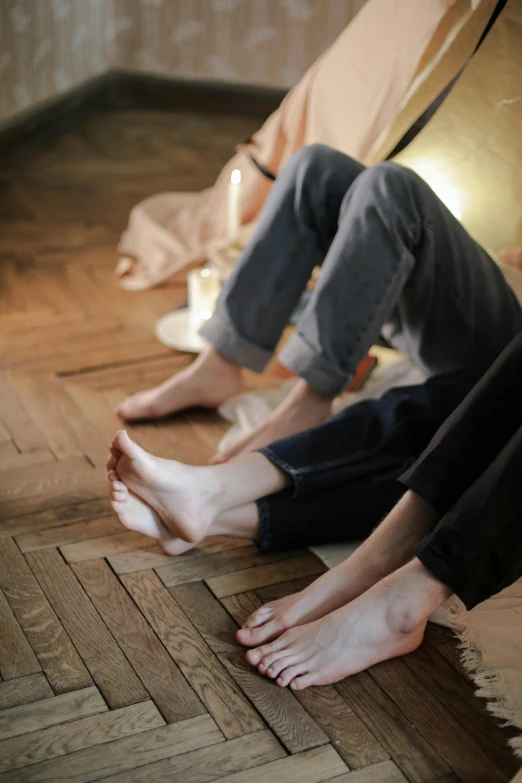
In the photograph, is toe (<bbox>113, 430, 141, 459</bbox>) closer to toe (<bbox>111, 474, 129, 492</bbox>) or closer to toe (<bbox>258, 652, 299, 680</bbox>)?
toe (<bbox>111, 474, 129, 492</bbox>)

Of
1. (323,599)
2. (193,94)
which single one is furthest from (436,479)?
(193,94)

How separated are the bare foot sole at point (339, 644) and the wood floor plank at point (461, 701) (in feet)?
0.22

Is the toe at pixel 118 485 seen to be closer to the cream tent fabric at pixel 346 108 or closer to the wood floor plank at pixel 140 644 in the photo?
the wood floor plank at pixel 140 644

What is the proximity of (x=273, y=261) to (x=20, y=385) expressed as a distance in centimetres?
52

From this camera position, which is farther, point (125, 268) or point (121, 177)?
point (121, 177)

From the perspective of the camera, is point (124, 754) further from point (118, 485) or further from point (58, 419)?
point (58, 419)

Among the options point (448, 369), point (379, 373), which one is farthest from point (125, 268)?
point (448, 369)

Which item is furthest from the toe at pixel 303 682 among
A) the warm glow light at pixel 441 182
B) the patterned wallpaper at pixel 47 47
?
the patterned wallpaper at pixel 47 47

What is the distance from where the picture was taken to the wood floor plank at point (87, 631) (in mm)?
944

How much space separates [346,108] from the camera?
1725 millimetres

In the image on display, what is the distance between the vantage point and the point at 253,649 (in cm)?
100

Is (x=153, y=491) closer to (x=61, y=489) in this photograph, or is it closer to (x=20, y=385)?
(x=61, y=489)

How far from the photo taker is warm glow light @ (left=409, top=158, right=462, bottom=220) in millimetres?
1514

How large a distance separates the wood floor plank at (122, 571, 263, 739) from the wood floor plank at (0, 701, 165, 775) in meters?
0.06
